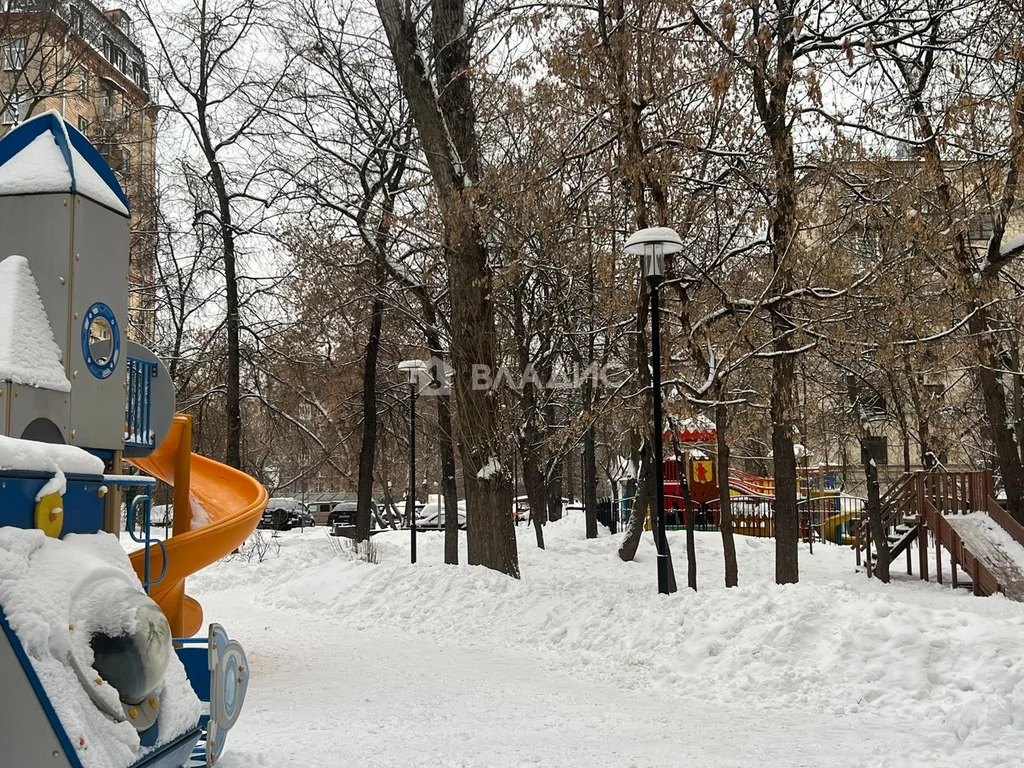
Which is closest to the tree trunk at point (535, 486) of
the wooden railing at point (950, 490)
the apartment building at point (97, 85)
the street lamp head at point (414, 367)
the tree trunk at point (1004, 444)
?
the street lamp head at point (414, 367)

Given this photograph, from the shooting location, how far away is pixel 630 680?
9164mm

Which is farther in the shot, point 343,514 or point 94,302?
point 343,514

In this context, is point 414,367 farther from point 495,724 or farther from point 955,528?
point 495,724

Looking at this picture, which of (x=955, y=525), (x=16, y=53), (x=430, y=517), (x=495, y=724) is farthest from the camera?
(x=430, y=517)

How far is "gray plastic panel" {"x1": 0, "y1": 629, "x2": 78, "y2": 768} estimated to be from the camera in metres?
3.00

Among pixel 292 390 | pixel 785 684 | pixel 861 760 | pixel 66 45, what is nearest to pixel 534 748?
pixel 861 760

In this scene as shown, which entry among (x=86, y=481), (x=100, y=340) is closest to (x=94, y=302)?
(x=100, y=340)

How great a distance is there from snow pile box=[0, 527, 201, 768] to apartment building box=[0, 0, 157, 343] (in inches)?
619

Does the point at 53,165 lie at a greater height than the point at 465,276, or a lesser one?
lesser

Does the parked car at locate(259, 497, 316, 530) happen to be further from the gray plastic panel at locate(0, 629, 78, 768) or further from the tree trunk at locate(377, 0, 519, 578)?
the gray plastic panel at locate(0, 629, 78, 768)

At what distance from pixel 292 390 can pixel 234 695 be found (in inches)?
910

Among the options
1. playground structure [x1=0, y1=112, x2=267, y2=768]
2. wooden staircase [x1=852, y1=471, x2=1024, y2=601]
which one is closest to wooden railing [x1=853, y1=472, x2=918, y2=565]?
wooden staircase [x1=852, y1=471, x2=1024, y2=601]

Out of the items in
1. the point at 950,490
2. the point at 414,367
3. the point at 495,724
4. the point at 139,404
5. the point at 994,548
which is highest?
the point at 414,367

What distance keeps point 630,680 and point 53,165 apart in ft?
21.9
